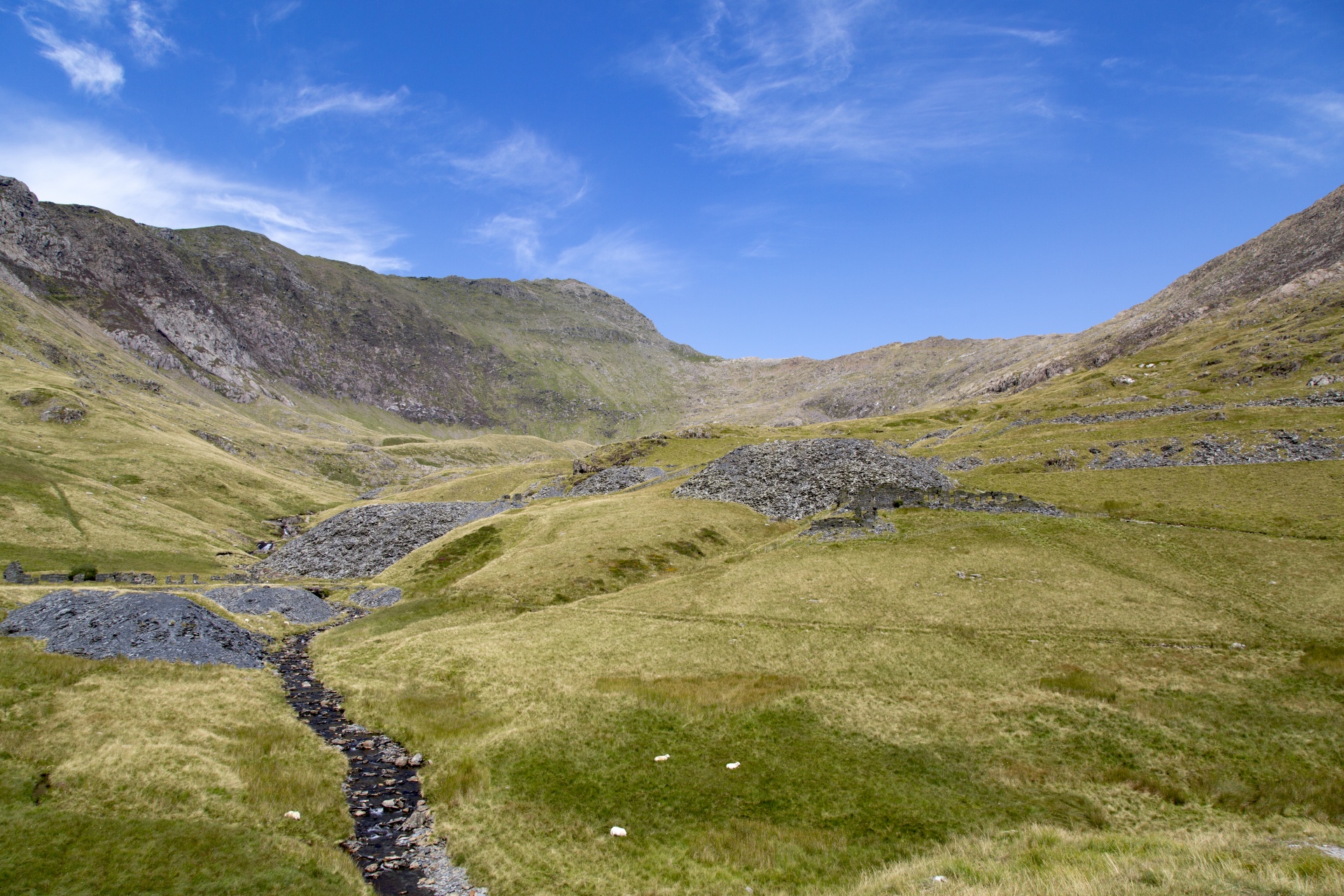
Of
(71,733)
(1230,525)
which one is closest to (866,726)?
(71,733)

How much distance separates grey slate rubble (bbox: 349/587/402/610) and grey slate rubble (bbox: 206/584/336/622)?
3.55 m

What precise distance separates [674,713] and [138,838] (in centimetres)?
2022

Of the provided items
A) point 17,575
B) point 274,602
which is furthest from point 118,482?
point 274,602

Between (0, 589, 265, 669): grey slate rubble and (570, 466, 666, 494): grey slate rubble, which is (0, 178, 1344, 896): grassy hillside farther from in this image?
(570, 466, 666, 494): grey slate rubble

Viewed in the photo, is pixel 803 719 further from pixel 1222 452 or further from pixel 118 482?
pixel 118 482

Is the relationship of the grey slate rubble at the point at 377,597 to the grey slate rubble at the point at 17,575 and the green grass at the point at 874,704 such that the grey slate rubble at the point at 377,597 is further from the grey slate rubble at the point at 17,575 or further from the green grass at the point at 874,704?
the grey slate rubble at the point at 17,575

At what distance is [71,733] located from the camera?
930 inches

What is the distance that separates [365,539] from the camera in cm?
9175

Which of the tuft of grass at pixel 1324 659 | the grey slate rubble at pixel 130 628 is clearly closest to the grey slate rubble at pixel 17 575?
the grey slate rubble at pixel 130 628

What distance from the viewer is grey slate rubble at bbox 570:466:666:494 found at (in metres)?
115

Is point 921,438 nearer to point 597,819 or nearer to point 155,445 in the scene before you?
point 597,819

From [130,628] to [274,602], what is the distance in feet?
72.4

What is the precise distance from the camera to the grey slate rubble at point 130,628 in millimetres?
35094

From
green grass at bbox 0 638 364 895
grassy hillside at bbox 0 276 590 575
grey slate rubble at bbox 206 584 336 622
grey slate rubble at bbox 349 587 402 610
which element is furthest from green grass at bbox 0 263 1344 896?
grassy hillside at bbox 0 276 590 575
